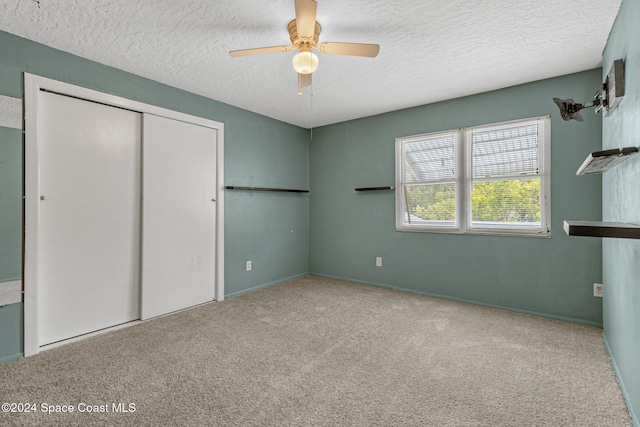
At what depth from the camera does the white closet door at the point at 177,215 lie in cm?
302

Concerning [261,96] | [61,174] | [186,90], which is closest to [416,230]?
[261,96]

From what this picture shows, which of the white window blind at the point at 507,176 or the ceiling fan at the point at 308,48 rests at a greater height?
the ceiling fan at the point at 308,48

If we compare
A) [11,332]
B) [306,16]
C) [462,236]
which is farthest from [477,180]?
[11,332]

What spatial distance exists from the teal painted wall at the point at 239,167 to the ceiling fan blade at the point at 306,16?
78.5 inches

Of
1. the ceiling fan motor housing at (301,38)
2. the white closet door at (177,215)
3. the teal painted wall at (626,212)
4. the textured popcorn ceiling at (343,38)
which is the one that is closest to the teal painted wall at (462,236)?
the textured popcorn ceiling at (343,38)

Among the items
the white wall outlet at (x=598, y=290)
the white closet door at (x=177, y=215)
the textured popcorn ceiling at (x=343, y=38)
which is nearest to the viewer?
the textured popcorn ceiling at (x=343, y=38)

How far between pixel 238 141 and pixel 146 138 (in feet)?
3.75

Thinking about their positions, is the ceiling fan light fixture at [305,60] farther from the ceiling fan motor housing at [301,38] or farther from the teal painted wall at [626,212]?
the teal painted wall at [626,212]

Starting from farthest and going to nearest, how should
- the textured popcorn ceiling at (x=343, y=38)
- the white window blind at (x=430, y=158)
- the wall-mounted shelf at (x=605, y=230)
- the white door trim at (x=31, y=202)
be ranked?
the white window blind at (x=430, y=158) → the white door trim at (x=31, y=202) → the textured popcorn ceiling at (x=343, y=38) → the wall-mounted shelf at (x=605, y=230)

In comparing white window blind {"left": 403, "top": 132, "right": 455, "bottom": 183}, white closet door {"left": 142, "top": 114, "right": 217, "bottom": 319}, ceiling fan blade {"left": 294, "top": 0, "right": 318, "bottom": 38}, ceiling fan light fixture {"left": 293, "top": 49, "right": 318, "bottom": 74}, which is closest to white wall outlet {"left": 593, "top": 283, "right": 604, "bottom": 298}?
white window blind {"left": 403, "top": 132, "right": 455, "bottom": 183}

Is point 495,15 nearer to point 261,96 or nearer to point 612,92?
point 612,92

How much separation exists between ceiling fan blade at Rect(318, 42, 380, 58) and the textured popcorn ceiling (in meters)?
0.21

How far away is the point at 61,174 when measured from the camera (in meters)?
2.47

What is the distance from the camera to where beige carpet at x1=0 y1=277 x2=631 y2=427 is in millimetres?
1618
